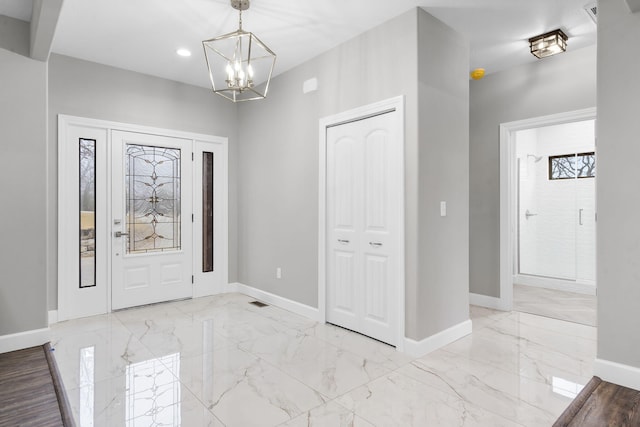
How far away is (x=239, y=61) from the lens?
256 centimetres

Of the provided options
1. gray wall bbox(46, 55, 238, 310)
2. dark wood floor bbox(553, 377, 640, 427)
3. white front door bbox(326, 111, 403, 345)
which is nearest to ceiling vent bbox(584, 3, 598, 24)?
white front door bbox(326, 111, 403, 345)

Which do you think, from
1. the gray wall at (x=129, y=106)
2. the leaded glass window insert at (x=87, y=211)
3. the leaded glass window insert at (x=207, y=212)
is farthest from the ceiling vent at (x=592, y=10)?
the leaded glass window insert at (x=87, y=211)

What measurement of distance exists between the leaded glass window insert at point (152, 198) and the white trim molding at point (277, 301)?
1034 mm

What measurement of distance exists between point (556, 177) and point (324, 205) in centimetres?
416

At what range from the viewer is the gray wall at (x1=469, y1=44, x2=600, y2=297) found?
12.4 ft

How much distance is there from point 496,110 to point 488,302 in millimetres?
2305

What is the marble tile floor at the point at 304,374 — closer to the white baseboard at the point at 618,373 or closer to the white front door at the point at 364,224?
the white baseboard at the point at 618,373

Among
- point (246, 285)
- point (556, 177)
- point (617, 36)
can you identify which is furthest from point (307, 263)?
point (556, 177)

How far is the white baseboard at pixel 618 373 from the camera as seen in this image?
2.32m

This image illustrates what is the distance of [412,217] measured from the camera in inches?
117

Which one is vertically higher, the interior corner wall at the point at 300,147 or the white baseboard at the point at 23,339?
the interior corner wall at the point at 300,147

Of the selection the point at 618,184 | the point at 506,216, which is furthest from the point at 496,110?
the point at 618,184

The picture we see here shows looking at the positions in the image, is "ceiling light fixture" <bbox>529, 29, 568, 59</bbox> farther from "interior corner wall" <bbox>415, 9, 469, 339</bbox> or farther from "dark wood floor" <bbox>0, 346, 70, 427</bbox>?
"dark wood floor" <bbox>0, 346, 70, 427</bbox>

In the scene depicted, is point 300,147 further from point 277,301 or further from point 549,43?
point 549,43
